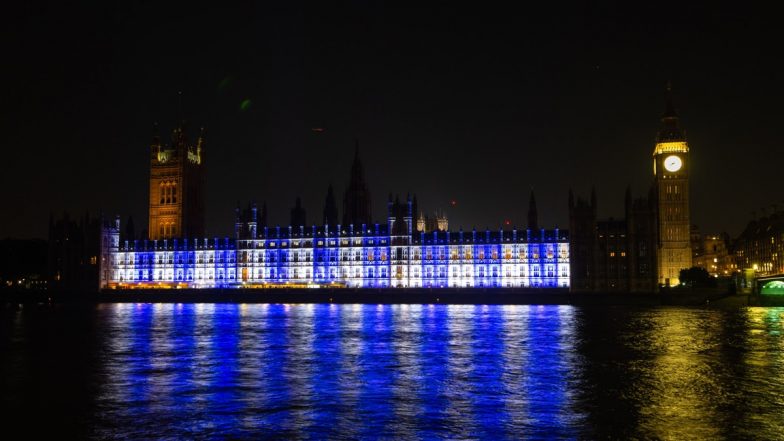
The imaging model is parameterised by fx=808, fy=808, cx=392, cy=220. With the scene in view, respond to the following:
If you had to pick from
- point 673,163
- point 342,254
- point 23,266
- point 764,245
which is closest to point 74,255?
point 23,266

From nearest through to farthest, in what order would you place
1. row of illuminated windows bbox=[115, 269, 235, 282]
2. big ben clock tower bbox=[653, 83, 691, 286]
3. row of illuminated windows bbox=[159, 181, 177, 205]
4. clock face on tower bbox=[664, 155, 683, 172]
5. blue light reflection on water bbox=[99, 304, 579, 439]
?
blue light reflection on water bbox=[99, 304, 579, 439] < big ben clock tower bbox=[653, 83, 691, 286] < clock face on tower bbox=[664, 155, 683, 172] < row of illuminated windows bbox=[115, 269, 235, 282] < row of illuminated windows bbox=[159, 181, 177, 205]

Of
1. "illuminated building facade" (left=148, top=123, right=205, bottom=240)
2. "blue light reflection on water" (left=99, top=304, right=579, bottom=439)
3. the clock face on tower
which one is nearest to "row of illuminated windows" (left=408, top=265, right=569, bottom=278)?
the clock face on tower

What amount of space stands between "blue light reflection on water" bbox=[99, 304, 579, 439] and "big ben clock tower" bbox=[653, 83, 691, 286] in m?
84.3

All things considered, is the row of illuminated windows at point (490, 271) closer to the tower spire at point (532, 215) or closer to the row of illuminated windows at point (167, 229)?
the tower spire at point (532, 215)

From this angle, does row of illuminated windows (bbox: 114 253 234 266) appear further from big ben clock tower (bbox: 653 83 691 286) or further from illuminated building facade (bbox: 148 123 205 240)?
big ben clock tower (bbox: 653 83 691 286)

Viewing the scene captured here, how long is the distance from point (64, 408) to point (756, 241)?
15425 cm

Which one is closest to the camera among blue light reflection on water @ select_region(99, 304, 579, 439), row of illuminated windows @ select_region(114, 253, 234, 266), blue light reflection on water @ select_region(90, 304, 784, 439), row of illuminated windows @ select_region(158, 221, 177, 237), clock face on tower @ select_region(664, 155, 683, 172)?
blue light reflection on water @ select_region(90, 304, 784, 439)

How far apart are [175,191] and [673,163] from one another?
324ft

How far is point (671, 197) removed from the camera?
13488 centimetres

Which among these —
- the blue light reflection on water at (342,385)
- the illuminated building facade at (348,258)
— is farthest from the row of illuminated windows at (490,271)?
the blue light reflection on water at (342,385)

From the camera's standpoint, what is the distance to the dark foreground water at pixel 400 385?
867 inches

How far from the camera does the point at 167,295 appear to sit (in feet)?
448

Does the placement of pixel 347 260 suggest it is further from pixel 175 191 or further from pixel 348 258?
pixel 175 191

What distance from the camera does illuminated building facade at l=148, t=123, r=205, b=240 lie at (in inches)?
6619
